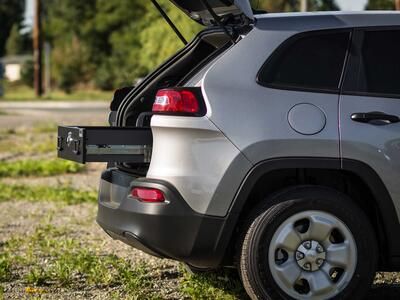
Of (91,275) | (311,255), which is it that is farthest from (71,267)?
(311,255)

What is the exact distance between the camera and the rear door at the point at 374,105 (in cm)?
468

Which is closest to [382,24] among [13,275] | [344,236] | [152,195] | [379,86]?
[379,86]

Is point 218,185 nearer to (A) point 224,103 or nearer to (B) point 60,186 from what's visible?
(A) point 224,103

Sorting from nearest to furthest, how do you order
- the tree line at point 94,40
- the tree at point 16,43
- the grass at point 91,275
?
the grass at point 91,275 → the tree line at point 94,40 → the tree at point 16,43

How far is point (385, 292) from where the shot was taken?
5.58 meters

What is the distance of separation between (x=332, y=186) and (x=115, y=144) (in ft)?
4.32

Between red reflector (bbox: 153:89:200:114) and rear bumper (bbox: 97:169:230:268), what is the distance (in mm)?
419

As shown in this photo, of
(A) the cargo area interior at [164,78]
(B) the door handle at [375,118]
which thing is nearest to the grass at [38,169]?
(A) the cargo area interior at [164,78]

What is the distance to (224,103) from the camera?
4602 millimetres

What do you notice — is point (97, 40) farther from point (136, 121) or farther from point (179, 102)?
point (179, 102)

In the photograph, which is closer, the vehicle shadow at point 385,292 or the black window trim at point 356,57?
the black window trim at point 356,57

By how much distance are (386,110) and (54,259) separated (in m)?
3.12

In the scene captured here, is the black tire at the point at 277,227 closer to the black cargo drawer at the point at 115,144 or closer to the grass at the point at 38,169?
the black cargo drawer at the point at 115,144

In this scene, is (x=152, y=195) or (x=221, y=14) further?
(x=221, y=14)
